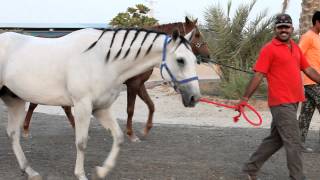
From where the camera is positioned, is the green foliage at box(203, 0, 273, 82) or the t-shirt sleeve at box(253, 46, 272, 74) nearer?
the t-shirt sleeve at box(253, 46, 272, 74)

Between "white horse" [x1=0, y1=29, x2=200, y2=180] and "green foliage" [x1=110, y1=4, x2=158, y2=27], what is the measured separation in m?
23.3

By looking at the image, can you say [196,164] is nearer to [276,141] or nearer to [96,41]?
[276,141]

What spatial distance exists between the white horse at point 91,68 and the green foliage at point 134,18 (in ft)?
76.4

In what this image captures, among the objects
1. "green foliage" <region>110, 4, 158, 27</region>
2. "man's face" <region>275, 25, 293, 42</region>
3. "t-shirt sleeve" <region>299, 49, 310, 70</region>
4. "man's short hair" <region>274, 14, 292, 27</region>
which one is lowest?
"green foliage" <region>110, 4, 158, 27</region>

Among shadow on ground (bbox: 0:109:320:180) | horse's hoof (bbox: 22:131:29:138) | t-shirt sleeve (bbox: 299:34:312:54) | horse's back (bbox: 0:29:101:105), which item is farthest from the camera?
horse's hoof (bbox: 22:131:29:138)

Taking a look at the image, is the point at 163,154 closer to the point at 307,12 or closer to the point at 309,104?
the point at 309,104

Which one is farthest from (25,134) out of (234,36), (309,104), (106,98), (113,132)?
(234,36)

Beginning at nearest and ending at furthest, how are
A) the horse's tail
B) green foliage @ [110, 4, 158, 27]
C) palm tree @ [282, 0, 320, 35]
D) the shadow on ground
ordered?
the horse's tail → the shadow on ground → palm tree @ [282, 0, 320, 35] → green foliage @ [110, 4, 158, 27]

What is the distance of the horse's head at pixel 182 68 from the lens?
4.85 meters

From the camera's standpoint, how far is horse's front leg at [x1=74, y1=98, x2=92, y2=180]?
5.04 metres

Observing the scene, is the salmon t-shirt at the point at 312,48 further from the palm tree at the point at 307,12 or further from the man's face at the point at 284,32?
the palm tree at the point at 307,12

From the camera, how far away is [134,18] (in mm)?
29641

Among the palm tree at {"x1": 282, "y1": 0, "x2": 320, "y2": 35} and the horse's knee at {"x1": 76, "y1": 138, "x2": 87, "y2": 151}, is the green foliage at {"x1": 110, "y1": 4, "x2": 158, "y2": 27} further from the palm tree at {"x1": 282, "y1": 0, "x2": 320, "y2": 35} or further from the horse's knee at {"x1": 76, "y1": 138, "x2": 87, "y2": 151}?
the horse's knee at {"x1": 76, "y1": 138, "x2": 87, "y2": 151}

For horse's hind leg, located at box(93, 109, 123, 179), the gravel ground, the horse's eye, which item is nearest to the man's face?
Result: the horse's eye
